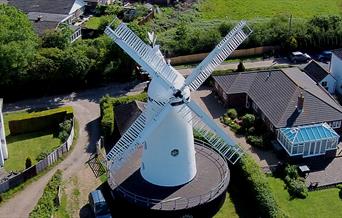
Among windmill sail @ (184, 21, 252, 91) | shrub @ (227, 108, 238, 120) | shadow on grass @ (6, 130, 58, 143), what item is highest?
windmill sail @ (184, 21, 252, 91)

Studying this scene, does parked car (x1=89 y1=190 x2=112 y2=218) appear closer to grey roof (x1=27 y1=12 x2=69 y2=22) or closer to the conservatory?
the conservatory

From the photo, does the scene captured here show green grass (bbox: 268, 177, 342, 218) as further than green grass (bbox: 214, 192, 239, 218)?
No

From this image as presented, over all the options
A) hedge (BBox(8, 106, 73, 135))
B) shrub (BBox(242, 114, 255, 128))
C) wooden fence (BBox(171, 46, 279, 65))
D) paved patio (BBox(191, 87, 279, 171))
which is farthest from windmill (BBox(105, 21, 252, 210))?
wooden fence (BBox(171, 46, 279, 65))

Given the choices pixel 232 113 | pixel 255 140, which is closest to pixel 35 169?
pixel 255 140

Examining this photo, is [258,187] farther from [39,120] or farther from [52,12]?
[52,12]

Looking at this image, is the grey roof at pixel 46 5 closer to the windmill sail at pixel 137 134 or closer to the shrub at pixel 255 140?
the shrub at pixel 255 140

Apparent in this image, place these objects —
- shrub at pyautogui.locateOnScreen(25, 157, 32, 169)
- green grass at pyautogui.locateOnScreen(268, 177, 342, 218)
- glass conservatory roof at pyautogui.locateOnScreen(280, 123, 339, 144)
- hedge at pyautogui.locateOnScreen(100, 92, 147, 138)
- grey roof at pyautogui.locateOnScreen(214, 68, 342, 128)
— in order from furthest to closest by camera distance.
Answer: hedge at pyautogui.locateOnScreen(100, 92, 147, 138) < grey roof at pyautogui.locateOnScreen(214, 68, 342, 128) < glass conservatory roof at pyautogui.locateOnScreen(280, 123, 339, 144) < shrub at pyautogui.locateOnScreen(25, 157, 32, 169) < green grass at pyautogui.locateOnScreen(268, 177, 342, 218)

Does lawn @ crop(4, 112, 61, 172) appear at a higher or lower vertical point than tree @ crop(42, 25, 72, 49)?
lower

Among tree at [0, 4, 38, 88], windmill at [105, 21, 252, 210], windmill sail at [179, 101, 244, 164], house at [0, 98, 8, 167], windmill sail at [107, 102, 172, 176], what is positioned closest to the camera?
windmill at [105, 21, 252, 210]
